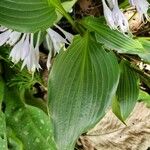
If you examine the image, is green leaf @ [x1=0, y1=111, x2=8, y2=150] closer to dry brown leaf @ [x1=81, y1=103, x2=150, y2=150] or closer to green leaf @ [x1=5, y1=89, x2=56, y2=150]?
green leaf @ [x1=5, y1=89, x2=56, y2=150]

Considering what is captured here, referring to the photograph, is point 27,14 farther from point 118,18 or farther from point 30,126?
point 30,126

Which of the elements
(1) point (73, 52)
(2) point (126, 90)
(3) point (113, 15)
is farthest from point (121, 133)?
(3) point (113, 15)

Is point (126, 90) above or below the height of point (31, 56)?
below

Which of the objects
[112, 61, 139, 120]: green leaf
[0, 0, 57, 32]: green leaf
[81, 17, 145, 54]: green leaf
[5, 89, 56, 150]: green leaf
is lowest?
[112, 61, 139, 120]: green leaf

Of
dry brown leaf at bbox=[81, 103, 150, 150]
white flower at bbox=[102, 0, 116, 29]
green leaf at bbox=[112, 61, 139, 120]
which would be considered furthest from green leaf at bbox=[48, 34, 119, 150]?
dry brown leaf at bbox=[81, 103, 150, 150]

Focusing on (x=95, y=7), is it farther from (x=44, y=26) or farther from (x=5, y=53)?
(x=44, y=26)

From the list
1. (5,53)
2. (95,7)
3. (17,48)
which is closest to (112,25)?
(17,48)
